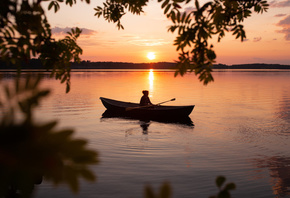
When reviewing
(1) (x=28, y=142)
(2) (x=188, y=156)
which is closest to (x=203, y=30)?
(1) (x=28, y=142)

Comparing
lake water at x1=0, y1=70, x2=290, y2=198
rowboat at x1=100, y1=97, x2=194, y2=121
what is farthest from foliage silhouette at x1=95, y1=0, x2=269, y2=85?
rowboat at x1=100, y1=97, x2=194, y2=121

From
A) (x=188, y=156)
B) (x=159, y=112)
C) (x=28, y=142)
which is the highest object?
(x=28, y=142)

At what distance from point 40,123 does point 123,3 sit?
19.8 feet

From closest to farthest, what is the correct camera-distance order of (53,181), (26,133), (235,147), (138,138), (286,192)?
(26,133), (53,181), (286,192), (235,147), (138,138)

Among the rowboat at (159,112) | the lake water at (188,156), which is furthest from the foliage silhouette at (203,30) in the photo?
the rowboat at (159,112)

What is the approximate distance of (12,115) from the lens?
3.46ft

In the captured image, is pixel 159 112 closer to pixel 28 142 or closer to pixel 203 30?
pixel 203 30

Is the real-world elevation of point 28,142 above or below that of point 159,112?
above

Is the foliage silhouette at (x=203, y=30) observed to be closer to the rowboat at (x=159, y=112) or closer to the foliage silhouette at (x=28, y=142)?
the foliage silhouette at (x=28, y=142)

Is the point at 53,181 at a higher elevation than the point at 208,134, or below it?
higher

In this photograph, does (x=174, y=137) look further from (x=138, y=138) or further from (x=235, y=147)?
(x=235, y=147)

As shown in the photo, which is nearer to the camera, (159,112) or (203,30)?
(203,30)

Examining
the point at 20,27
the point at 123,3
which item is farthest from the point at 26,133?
the point at 123,3

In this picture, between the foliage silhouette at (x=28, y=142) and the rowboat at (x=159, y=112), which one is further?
the rowboat at (x=159, y=112)
